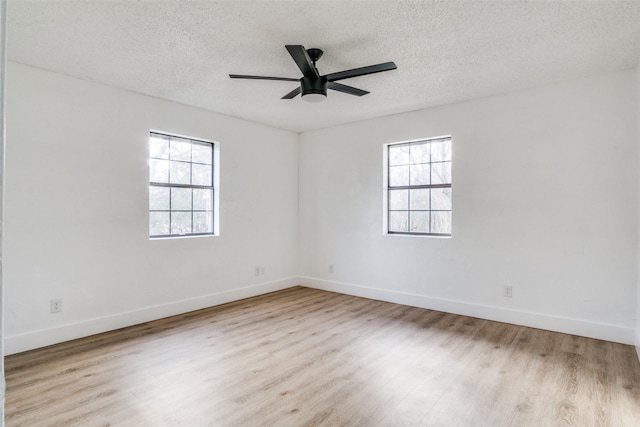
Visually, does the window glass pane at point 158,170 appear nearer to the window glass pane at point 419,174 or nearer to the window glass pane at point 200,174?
the window glass pane at point 200,174

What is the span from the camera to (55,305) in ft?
10.6

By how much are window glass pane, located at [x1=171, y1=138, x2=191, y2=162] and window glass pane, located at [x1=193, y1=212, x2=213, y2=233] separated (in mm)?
726

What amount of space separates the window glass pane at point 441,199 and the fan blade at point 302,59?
2388 mm

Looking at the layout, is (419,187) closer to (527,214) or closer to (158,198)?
(527,214)

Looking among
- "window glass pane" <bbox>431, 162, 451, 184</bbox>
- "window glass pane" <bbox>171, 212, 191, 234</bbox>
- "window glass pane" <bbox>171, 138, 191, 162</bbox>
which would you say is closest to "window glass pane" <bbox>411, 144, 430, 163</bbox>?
"window glass pane" <bbox>431, 162, 451, 184</bbox>

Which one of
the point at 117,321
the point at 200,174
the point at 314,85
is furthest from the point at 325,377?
the point at 200,174

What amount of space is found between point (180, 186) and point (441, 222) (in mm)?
3306

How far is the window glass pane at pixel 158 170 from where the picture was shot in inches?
159

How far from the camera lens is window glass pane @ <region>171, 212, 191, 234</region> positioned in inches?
167

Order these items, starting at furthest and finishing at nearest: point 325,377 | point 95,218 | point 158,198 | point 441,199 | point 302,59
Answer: point 441,199, point 158,198, point 95,218, point 325,377, point 302,59

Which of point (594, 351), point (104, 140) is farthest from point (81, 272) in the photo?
point (594, 351)

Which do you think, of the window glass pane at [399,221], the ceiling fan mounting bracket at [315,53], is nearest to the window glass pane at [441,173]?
the window glass pane at [399,221]

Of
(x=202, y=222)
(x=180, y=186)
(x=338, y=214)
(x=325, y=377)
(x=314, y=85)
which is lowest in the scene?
(x=325, y=377)

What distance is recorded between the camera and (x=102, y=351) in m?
3.04
